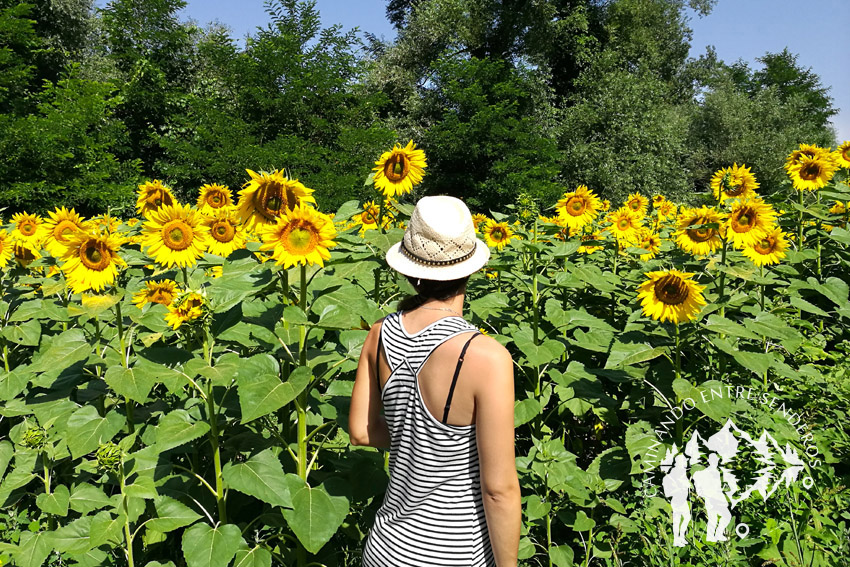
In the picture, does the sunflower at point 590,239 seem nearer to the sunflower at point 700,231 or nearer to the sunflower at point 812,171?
the sunflower at point 700,231

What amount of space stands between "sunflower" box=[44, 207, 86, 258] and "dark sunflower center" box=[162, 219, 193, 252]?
1.17 ft

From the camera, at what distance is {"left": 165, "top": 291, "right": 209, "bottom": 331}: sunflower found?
6.46 ft

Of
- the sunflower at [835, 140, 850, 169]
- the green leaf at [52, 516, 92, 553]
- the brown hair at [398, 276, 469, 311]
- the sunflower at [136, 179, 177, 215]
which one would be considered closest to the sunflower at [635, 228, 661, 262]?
the sunflower at [835, 140, 850, 169]

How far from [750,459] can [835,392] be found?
0.64m

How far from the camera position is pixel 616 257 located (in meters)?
3.82

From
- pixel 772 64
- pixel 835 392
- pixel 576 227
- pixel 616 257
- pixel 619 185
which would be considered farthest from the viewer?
pixel 772 64

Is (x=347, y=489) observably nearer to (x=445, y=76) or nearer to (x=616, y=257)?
(x=616, y=257)

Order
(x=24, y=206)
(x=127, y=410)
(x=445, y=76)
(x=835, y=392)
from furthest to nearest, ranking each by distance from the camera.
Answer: (x=445, y=76) < (x=24, y=206) < (x=835, y=392) < (x=127, y=410)

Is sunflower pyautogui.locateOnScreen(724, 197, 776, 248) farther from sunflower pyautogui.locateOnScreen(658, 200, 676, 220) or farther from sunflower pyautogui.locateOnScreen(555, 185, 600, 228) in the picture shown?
sunflower pyautogui.locateOnScreen(658, 200, 676, 220)

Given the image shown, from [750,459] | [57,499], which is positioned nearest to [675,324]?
[750,459]

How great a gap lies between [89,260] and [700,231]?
2529 mm

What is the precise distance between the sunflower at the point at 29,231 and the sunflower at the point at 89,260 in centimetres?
108

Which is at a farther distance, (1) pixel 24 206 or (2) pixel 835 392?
(1) pixel 24 206

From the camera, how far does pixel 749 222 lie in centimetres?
274
